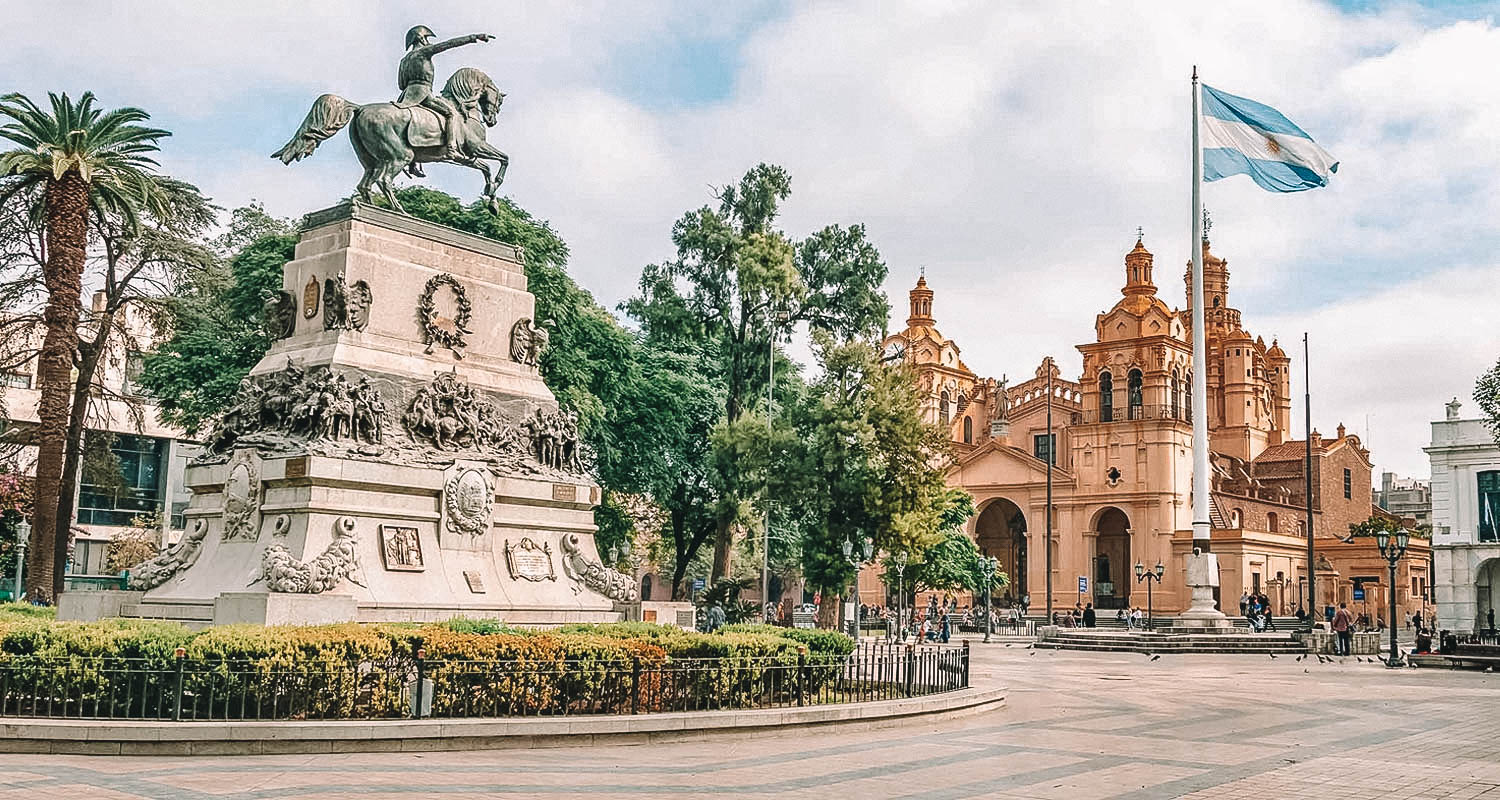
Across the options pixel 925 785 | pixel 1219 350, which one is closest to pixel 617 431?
pixel 925 785

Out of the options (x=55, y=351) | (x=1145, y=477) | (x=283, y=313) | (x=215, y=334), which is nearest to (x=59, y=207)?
A: (x=55, y=351)

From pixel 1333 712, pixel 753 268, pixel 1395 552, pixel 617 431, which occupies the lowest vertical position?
pixel 1333 712

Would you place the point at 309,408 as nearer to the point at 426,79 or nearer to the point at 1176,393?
the point at 426,79

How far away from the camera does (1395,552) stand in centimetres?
3656

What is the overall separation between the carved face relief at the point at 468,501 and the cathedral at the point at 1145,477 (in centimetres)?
5226

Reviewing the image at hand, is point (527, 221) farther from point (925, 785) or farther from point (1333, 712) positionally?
point (925, 785)

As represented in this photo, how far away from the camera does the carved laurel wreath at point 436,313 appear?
68.1ft

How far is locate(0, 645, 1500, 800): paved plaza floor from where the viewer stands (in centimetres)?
1080

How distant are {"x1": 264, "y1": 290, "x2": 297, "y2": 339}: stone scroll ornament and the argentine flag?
28.7m

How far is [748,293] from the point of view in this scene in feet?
144

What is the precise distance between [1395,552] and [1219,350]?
2068 inches

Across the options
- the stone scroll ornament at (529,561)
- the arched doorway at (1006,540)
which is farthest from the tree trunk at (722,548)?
the arched doorway at (1006,540)

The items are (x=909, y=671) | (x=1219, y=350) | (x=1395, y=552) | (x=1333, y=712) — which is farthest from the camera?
(x=1219, y=350)

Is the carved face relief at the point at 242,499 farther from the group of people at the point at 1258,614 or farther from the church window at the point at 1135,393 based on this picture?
the church window at the point at 1135,393
